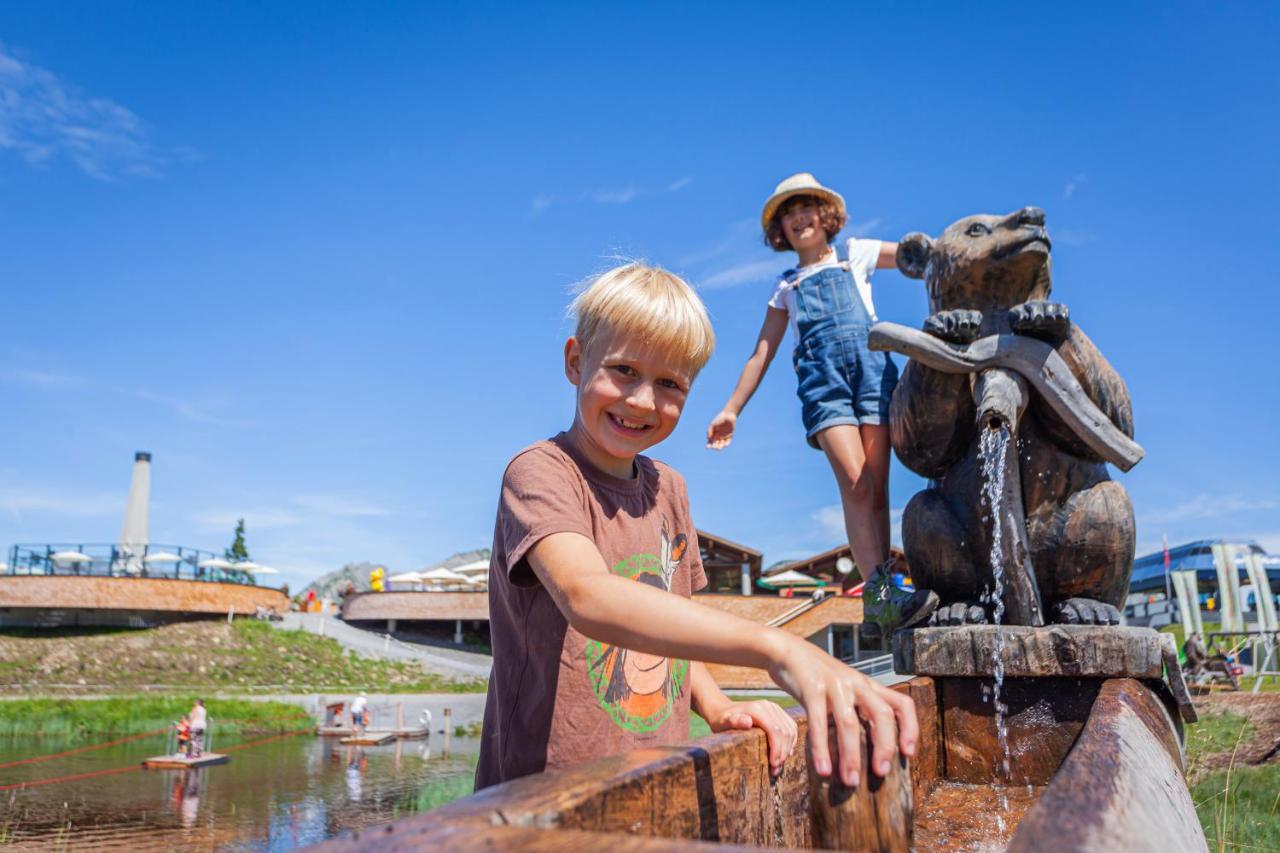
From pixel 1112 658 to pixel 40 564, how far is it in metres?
36.6

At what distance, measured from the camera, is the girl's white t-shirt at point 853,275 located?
4328 millimetres

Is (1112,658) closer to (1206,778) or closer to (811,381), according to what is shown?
(811,381)

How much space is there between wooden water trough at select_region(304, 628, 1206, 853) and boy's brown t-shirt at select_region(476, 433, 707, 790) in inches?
Result: 14.4

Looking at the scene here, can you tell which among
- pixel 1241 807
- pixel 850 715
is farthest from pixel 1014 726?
pixel 1241 807

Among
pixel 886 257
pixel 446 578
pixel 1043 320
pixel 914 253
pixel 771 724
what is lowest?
pixel 771 724

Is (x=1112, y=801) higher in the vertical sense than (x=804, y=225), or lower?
lower

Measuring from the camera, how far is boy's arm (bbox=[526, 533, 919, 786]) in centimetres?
93

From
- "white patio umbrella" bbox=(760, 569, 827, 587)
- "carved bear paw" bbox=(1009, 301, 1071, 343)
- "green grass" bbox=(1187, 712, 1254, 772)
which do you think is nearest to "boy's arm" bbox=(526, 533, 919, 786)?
"carved bear paw" bbox=(1009, 301, 1071, 343)

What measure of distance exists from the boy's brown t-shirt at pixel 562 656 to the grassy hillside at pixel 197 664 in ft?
74.1

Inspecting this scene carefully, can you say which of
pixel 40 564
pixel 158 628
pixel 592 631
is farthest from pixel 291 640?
pixel 592 631

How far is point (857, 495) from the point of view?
13.0 ft

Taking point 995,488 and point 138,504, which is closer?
point 995,488

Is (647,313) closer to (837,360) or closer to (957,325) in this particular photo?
(957,325)

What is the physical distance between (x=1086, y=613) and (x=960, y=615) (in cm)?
40
